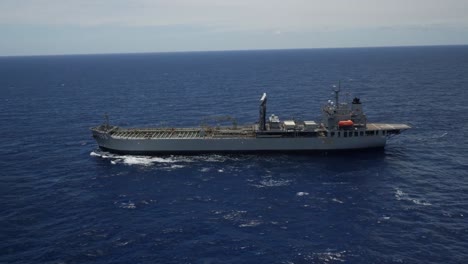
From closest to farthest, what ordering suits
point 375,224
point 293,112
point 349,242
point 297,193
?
point 349,242 < point 375,224 < point 297,193 < point 293,112

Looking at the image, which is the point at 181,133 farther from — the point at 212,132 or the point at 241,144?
the point at 241,144

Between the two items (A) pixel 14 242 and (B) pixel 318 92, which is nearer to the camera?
(A) pixel 14 242

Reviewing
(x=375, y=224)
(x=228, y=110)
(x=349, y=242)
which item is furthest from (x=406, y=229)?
(x=228, y=110)

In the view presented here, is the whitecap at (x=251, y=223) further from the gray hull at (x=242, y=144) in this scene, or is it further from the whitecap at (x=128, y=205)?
the gray hull at (x=242, y=144)

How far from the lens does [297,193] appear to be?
71.0 meters

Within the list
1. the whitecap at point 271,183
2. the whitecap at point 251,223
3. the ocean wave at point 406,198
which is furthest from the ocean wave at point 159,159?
the ocean wave at point 406,198

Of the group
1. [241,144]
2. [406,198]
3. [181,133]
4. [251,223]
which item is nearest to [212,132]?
[181,133]

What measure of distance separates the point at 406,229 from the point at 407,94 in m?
124

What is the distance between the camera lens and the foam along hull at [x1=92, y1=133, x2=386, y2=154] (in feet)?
308

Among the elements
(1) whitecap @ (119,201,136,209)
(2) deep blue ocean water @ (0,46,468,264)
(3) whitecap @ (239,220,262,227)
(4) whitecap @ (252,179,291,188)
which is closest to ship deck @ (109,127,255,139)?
(2) deep blue ocean water @ (0,46,468,264)

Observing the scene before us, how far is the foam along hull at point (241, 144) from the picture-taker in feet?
308

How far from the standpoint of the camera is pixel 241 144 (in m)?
94.4

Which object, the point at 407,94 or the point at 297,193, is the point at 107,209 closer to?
the point at 297,193

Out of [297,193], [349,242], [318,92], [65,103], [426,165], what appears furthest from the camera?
[318,92]
